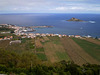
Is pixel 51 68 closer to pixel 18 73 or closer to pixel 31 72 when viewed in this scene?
pixel 31 72

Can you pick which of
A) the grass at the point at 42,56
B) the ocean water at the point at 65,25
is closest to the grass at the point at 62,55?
the grass at the point at 42,56

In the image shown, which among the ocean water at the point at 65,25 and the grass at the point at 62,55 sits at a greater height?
the ocean water at the point at 65,25

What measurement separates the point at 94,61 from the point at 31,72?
747 cm

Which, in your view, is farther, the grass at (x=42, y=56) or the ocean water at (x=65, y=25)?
the ocean water at (x=65, y=25)

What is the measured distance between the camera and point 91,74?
7.00 metres

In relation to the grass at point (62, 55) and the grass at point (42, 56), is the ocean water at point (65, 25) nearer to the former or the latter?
the grass at point (62, 55)

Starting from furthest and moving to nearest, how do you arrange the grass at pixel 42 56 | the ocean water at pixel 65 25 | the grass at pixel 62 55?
1. the ocean water at pixel 65 25
2. the grass at pixel 62 55
3. the grass at pixel 42 56

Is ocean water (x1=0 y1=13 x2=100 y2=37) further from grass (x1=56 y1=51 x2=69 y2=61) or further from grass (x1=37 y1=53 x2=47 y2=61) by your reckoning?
grass (x1=37 y1=53 x2=47 y2=61)

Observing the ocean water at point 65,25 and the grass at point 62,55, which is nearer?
the grass at point 62,55

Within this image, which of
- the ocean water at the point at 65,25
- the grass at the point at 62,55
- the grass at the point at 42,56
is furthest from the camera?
the ocean water at the point at 65,25

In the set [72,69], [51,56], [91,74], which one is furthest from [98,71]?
[51,56]

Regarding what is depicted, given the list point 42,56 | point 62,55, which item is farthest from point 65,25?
point 42,56

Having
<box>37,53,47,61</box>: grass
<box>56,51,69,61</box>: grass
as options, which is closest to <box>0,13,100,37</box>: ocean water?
<box>56,51,69,61</box>: grass

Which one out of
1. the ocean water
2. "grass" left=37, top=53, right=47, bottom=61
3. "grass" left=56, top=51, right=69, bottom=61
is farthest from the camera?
the ocean water
